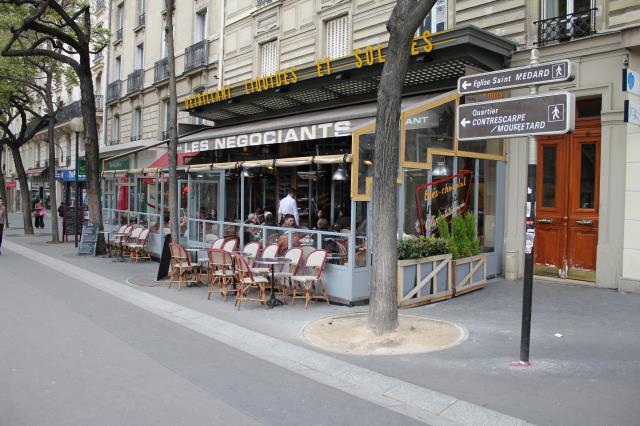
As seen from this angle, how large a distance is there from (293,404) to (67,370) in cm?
249

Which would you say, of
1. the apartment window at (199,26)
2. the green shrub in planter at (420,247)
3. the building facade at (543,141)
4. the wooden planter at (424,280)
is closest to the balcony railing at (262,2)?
the building facade at (543,141)

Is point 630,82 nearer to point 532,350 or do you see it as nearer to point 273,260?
point 532,350

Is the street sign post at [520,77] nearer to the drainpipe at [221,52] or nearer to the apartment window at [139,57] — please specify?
the drainpipe at [221,52]

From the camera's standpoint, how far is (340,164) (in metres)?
13.5

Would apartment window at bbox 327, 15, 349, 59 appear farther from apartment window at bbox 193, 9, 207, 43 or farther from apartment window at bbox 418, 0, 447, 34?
apartment window at bbox 193, 9, 207, 43

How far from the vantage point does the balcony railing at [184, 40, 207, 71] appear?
2184 centimetres

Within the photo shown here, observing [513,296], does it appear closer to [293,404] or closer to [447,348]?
[447,348]

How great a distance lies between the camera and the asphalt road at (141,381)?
454cm

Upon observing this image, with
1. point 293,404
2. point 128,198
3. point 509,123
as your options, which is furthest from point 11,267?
point 509,123

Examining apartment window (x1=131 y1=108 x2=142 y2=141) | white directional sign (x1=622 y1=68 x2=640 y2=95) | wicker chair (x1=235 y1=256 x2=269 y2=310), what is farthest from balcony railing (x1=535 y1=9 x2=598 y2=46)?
apartment window (x1=131 y1=108 x2=142 y2=141)

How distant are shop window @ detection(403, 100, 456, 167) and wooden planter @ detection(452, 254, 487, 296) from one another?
6.21ft

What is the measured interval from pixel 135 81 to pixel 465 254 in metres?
23.0

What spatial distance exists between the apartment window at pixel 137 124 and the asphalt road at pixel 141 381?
2132cm

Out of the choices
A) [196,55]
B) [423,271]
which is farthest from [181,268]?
[196,55]
